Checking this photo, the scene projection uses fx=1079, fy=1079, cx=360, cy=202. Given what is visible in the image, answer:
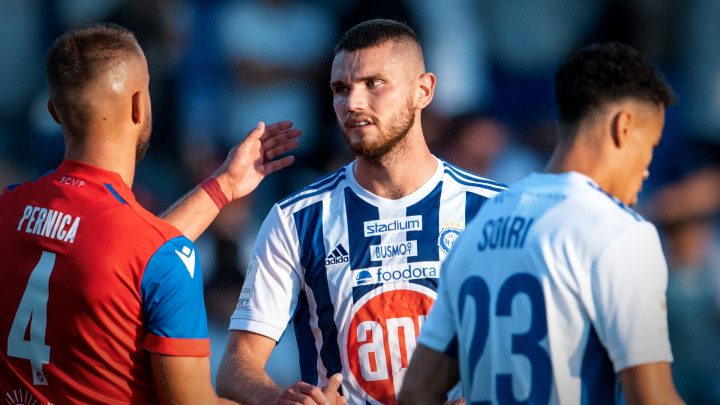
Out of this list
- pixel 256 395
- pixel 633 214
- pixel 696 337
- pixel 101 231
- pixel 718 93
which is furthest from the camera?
pixel 718 93

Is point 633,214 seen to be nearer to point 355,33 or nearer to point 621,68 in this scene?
point 621,68

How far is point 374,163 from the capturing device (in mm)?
5199

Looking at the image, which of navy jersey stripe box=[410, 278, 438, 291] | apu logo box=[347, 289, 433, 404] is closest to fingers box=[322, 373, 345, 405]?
apu logo box=[347, 289, 433, 404]

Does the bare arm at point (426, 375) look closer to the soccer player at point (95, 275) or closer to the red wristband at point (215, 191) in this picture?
the soccer player at point (95, 275)

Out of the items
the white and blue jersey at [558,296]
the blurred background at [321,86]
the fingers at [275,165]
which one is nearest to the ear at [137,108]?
the fingers at [275,165]

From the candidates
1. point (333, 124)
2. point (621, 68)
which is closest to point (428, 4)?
point (333, 124)

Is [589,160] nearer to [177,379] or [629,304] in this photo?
[629,304]

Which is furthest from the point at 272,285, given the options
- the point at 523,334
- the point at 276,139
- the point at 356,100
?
the point at 523,334

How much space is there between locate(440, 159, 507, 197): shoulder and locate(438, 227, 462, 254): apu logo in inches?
10.3

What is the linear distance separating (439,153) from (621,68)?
465 centimetres

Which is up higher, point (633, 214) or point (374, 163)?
point (374, 163)

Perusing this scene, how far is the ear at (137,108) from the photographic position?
3947 millimetres

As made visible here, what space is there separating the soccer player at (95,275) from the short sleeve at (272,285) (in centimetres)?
115

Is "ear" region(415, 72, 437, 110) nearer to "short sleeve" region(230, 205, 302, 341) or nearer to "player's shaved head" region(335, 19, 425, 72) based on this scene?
"player's shaved head" region(335, 19, 425, 72)
